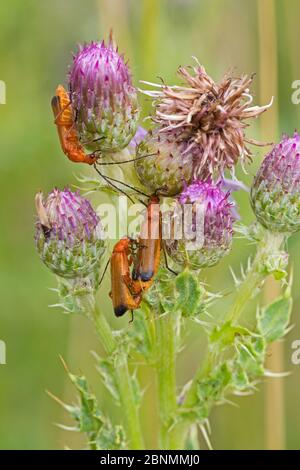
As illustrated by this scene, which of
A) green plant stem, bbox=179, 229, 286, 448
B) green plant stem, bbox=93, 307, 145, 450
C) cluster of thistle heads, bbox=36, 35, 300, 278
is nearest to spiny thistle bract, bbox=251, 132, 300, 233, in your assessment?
cluster of thistle heads, bbox=36, 35, 300, 278

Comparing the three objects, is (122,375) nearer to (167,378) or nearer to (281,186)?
(167,378)

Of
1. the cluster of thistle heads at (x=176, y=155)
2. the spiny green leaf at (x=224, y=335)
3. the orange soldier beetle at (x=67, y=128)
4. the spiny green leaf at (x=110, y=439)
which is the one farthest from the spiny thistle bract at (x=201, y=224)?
the spiny green leaf at (x=110, y=439)

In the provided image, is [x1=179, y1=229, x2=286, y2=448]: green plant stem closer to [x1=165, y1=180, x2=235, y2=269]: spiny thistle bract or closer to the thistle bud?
[x1=165, y1=180, x2=235, y2=269]: spiny thistle bract

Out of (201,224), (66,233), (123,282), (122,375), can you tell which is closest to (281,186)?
(201,224)

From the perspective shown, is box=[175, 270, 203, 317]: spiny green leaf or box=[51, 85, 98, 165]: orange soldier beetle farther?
box=[51, 85, 98, 165]: orange soldier beetle

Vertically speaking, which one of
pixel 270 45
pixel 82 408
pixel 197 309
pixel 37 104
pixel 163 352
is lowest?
pixel 82 408
